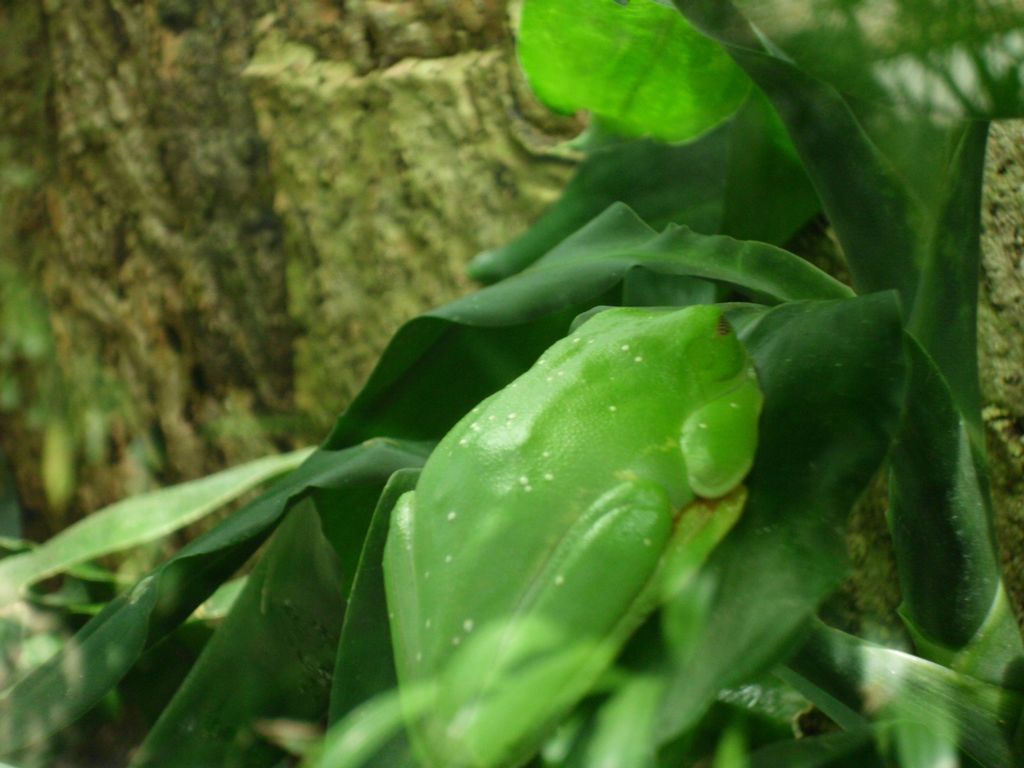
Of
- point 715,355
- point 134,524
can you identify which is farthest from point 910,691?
point 134,524

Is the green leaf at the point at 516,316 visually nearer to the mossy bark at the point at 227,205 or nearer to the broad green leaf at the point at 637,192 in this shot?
the broad green leaf at the point at 637,192

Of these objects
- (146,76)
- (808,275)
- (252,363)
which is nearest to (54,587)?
(252,363)

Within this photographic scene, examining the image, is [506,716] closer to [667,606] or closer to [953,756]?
[667,606]

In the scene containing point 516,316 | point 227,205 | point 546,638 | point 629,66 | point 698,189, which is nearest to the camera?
point 546,638

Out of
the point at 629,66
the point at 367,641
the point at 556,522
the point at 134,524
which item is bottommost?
the point at 134,524

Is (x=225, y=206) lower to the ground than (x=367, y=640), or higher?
higher

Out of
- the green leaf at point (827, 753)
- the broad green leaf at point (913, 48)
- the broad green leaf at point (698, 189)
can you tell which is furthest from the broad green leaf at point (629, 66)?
the green leaf at point (827, 753)

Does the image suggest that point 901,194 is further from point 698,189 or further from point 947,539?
point 698,189
